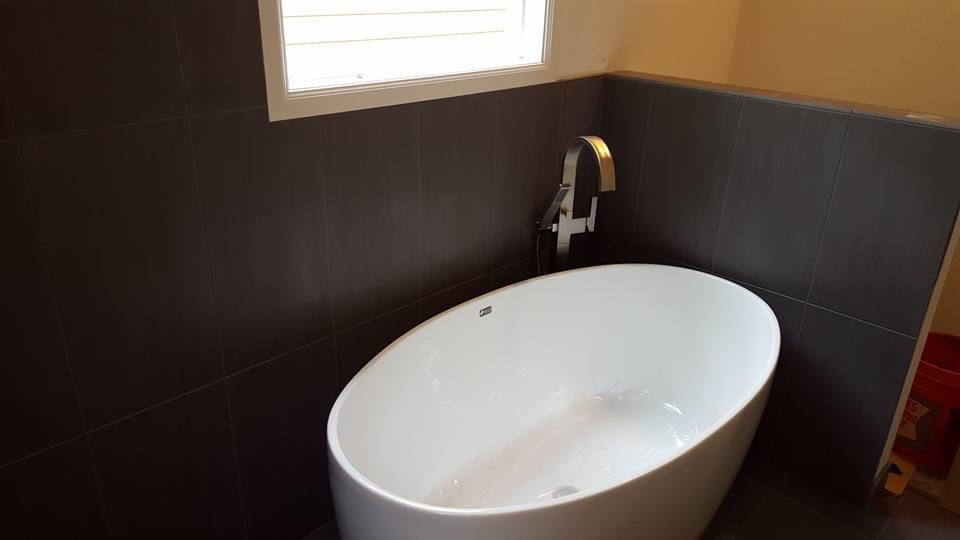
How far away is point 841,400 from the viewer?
211 centimetres

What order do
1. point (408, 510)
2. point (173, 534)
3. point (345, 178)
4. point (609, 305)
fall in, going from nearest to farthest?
point (408, 510)
point (173, 534)
point (345, 178)
point (609, 305)

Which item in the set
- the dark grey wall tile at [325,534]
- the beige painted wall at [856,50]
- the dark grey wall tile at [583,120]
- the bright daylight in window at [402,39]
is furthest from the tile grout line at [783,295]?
the dark grey wall tile at [325,534]

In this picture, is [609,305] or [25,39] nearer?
[25,39]

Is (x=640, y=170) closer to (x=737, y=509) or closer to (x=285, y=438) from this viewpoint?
(x=737, y=509)

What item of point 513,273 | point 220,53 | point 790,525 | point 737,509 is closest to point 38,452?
point 220,53

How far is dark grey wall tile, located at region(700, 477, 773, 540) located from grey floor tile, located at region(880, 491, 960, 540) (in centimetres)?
35

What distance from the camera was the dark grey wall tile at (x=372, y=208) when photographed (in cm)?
172

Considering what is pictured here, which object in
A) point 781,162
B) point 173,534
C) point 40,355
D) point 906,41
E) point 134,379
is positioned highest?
point 906,41

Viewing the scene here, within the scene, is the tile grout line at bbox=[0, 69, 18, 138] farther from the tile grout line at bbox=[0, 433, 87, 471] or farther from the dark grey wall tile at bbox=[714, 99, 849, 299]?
the dark grey wall tile at bbox=[714, 99, 849, 299]

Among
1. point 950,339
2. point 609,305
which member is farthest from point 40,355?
point 950,339

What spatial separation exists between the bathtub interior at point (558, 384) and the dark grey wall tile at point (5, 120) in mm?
888

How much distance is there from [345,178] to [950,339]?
7.41 ft

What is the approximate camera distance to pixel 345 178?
1.74 meters

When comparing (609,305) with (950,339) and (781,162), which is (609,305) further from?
(950,339)
